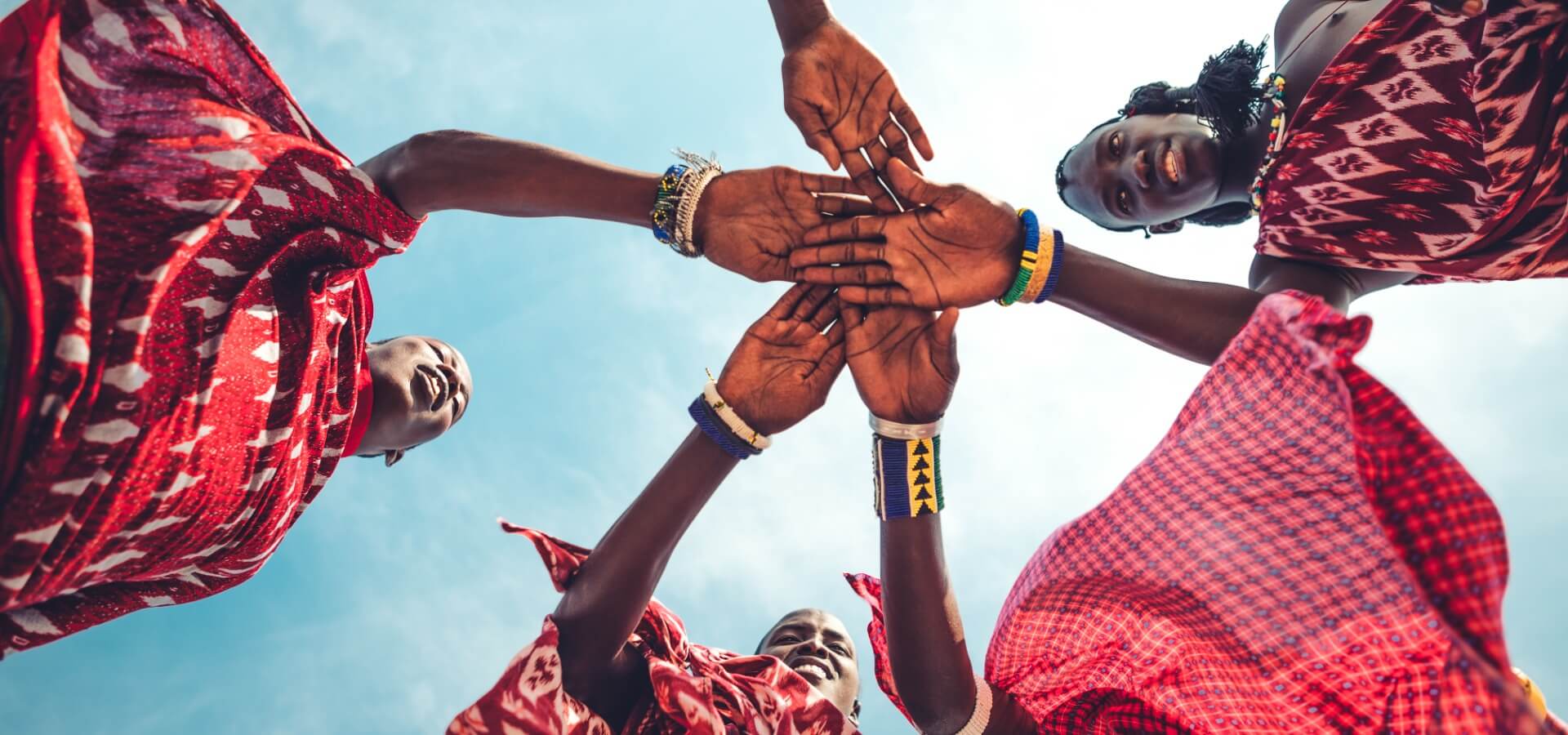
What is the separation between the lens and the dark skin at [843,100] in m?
2.81

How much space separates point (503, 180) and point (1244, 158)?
2743mm

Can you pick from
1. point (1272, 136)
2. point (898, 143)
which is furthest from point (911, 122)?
point (1272, 136)

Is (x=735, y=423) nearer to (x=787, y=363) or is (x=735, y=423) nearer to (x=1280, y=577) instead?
(x=787, y=363)

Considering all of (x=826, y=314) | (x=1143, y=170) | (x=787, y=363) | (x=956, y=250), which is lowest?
(x=787, y=363)

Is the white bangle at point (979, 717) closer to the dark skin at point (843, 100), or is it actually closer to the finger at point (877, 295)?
the finger at point (877, 295)

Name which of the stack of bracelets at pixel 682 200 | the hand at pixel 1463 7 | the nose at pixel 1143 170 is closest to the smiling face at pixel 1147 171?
the nose at pixel 1143 170

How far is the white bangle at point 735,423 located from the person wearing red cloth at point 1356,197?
52 centimetres

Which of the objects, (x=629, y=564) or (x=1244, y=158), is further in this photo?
(x=1244, y=158)

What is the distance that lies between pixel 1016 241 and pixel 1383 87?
105 cm

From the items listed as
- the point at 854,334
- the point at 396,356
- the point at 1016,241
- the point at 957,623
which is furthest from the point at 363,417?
the point at 1016,241

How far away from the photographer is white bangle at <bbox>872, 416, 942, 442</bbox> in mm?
2703

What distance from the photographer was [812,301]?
299cm

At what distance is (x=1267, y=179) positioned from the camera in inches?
112

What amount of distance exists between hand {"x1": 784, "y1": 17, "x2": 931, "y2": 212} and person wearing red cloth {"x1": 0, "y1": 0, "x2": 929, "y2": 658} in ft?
2.02
